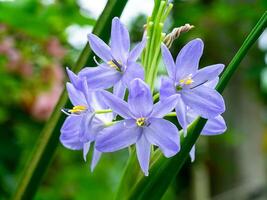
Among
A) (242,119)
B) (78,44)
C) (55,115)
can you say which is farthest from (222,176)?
(55,115)

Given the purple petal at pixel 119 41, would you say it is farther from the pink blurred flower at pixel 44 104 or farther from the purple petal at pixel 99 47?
the pink blurred flower at pixel 44 104

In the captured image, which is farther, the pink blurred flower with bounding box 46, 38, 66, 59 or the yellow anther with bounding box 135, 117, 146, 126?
the pink blurred flower with bounding box 46, 38, 66, 59

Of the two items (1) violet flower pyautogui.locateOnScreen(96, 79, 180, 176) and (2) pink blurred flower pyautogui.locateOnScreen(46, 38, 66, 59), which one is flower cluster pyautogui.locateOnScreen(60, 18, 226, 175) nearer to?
(1) violet flower pyautogui.locateOnScreen(96, 79, 180, 176)

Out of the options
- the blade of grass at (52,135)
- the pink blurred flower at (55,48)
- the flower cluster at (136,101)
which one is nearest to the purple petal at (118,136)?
the flower cluster at (136,101)

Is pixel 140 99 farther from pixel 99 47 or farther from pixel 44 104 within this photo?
pixel 44 104

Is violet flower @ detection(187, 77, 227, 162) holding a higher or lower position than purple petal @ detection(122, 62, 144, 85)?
lower

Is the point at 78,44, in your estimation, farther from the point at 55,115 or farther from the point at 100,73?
the point at 100,73

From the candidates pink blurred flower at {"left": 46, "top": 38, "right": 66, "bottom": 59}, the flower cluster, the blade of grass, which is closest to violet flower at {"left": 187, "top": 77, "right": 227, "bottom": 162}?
the flower cluster
